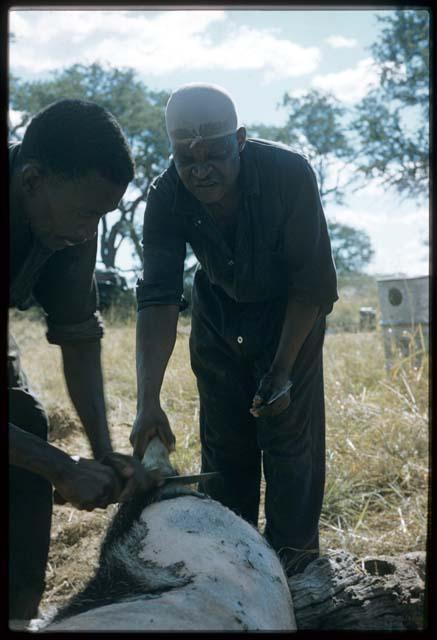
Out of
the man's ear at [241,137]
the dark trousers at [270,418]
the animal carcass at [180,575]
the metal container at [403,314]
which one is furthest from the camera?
the metal container at [403,314]

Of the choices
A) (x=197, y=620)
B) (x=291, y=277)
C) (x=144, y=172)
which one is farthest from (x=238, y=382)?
(x=144, y=172)

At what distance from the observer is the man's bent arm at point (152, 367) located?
8.07 ft

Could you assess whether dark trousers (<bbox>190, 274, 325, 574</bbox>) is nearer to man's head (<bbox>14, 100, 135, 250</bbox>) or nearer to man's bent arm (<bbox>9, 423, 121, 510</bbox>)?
man's head (<bbox>14, 100, 135, 250</bbox>)

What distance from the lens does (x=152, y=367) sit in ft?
8.71

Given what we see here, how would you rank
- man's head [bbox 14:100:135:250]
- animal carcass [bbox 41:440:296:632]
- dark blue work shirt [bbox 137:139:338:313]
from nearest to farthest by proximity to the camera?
animal carcass [bbox 41:440:296:632], man's head [bbox 14:100:135:250], dark blue work shirt [bbox 137:139:338:313]

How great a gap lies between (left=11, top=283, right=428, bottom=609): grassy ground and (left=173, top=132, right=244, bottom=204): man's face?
1.29 meters

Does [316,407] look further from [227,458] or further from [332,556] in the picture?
[332,556]

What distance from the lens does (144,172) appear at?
15609 mm

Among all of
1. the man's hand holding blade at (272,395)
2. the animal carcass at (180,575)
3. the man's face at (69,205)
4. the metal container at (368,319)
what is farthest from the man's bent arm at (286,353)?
the metal container at (368,319)

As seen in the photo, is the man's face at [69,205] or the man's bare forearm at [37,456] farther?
the man's face at [69,205]

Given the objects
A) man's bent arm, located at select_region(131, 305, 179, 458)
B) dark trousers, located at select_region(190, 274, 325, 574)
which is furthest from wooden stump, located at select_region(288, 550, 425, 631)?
man's bent arm, located at select_region(131, 305, 179, 458)

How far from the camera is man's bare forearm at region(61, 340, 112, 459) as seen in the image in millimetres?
2729

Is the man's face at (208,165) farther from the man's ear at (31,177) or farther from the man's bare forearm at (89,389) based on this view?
the man's bare forearm at (89,389)

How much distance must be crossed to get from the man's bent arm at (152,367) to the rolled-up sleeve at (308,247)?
474 mm
